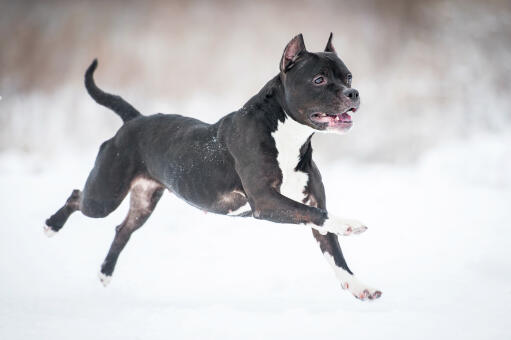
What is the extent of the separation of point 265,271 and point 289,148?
193cm

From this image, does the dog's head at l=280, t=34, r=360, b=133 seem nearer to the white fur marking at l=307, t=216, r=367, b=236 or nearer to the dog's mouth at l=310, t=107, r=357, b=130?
the dog's mouth at l=310, t=107, r=357, b=130

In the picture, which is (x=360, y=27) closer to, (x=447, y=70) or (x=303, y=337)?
(x=447, y=70)

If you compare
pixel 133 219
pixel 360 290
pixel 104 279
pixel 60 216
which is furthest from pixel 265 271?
pixel 360 290

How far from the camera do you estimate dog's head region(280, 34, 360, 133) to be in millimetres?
3260

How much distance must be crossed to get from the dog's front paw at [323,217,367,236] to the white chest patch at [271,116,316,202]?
1.43ft

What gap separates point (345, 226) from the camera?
300 cm

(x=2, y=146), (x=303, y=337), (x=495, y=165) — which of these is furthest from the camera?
(x=2, y=146)

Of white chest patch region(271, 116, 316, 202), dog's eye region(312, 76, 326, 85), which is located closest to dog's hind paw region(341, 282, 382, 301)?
white chest patch region(271, 116, 316, 202)

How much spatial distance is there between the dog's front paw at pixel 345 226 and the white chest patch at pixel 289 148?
0.44 meters

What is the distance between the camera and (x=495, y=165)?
9.11m

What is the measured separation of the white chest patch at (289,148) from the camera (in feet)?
11.1

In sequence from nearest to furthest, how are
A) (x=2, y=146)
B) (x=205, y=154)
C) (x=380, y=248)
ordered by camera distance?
(x=205, y=154) < (x=380, y=248) < (x=2, y=146)

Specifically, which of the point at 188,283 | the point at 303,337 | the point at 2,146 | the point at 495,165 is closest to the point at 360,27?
the point at 495,165

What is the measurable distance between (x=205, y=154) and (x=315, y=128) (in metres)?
0.81
